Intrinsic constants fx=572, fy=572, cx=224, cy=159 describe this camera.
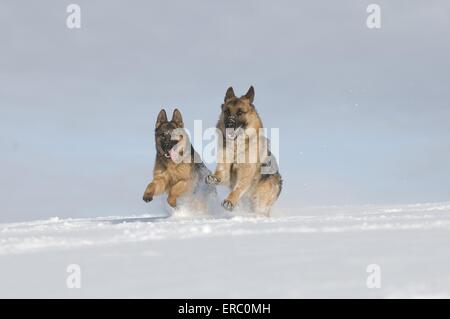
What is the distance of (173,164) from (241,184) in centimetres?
157

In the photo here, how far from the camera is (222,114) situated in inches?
458

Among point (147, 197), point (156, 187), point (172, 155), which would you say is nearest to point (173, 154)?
point (172, 155)

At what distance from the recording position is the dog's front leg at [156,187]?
37.5 feet

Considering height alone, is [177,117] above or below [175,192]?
above

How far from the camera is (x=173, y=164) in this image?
1180 centimetres

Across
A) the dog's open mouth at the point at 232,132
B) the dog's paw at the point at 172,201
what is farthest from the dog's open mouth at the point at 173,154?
the dog's open mouth at the point at 232,132

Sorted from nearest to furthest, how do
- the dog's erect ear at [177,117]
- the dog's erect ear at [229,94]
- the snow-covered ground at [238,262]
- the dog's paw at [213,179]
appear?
the snow-covered ground at [238,262]
the dog's paw at [213,179]
the dog's erect ear at [229,94]
the dog's erect ear at [177,117]

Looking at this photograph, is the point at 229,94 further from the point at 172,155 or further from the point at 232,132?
the point at 172,155

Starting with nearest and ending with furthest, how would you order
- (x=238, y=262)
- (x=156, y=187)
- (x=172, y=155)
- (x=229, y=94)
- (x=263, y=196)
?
(x=238, y=262) → (x=156, y=187) → (x=229, y=94) → (x=172, y=155) → (x=263, y=196)

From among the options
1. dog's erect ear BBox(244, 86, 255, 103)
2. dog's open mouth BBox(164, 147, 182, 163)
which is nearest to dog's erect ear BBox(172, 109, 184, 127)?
dog's open mouth BBox(164, 147, 182, 163)

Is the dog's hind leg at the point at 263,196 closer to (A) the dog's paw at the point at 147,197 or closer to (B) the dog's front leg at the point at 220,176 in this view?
(B) the dog's front leg at the point at 220,176

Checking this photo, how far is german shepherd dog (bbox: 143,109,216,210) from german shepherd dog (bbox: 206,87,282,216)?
72 centimetres
